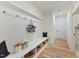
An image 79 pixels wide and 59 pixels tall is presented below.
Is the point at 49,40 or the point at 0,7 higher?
the point at 0,7

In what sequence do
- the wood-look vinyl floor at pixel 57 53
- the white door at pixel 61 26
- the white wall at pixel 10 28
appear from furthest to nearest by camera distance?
the white door at pixel 61 26 → the wood-look vinyl floor at pixel 57 53 → the white wall at pixel 10 28

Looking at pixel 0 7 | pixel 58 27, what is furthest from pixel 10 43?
pixel 58 27

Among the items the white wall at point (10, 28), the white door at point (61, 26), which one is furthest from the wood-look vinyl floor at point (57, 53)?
the white door at point (61, 26)

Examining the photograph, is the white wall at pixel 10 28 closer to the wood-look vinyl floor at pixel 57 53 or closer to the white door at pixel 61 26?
the wood-look vinyl floor at pixel 57 53

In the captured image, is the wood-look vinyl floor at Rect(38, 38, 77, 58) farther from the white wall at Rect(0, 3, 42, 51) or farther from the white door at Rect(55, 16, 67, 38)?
the white door at Rect(55, 16, 67, 38)

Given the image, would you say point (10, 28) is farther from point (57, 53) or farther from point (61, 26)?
point (61, 26)

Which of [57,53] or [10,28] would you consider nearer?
[10,28]

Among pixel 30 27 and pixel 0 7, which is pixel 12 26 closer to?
pixel 0 7

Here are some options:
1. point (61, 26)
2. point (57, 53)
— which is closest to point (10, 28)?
point (57, 53)

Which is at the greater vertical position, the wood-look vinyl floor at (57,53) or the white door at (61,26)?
the white door at (61,26)

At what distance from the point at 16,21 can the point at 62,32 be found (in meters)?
7.67

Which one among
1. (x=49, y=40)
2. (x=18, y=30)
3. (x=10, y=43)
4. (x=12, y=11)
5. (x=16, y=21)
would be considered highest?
(x=12, y=11)

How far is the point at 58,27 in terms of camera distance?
408 inches

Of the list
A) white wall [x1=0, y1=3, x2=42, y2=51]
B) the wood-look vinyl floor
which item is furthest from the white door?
white wall [x1=0, y1=3, x2=42, y2=51]
